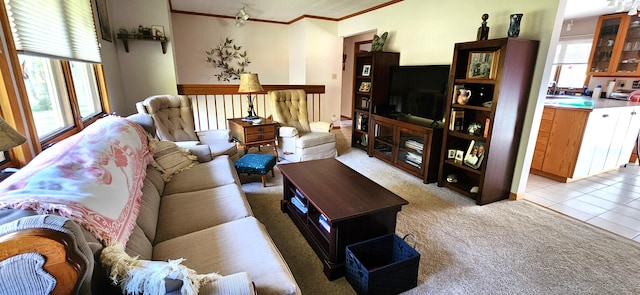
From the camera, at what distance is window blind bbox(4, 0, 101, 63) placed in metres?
1.45

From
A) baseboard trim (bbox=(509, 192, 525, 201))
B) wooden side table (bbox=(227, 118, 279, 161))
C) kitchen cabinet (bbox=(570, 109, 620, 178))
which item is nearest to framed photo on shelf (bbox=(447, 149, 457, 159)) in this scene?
baseboard trim (bbox=(509, 192, 525, 201))

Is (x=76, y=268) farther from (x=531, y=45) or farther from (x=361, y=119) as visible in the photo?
(x=361, y=119)

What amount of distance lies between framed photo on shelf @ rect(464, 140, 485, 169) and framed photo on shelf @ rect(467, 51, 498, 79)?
647 mm

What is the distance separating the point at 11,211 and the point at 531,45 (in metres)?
3.30

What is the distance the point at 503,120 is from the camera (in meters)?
2.55

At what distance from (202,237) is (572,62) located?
6.61 meters

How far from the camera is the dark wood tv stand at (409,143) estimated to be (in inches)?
125

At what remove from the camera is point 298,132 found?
3973mm

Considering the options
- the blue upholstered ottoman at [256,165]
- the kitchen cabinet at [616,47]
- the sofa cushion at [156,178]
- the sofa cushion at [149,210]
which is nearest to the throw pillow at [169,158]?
the sofa cushion at [156,178]

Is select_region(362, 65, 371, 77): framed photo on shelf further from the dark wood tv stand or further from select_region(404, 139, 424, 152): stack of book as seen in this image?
select_region(404, 139, 424, 152): stack of book

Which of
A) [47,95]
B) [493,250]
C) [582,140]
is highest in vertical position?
[47,95]

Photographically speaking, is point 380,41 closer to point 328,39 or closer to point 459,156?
point 328,39

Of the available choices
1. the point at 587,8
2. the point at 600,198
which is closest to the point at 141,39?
the point at 600,198

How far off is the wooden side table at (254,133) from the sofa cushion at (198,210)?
5.00 ft
